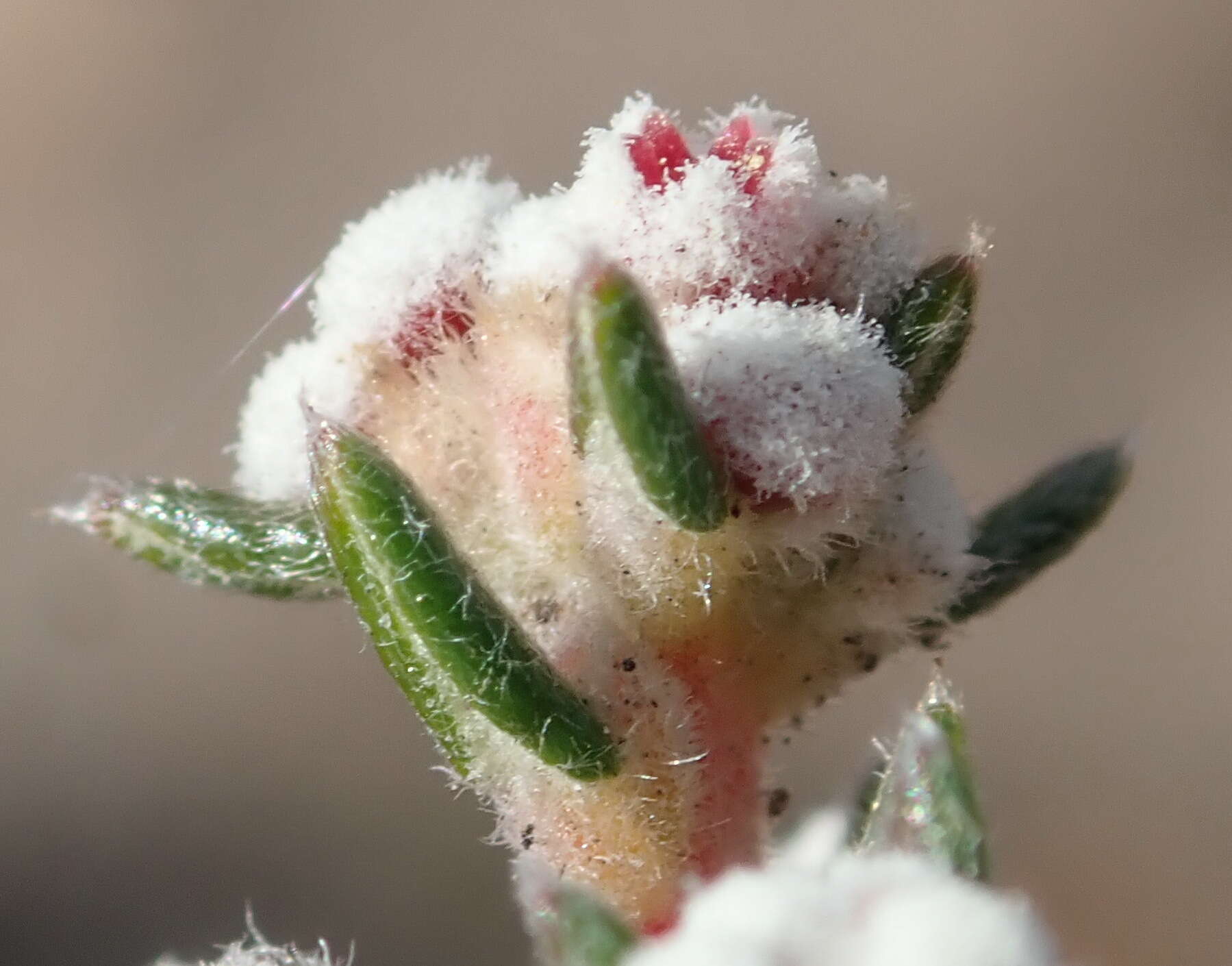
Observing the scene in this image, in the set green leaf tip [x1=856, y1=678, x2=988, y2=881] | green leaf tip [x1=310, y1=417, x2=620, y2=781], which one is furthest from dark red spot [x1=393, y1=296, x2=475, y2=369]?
green leaf tip [x1=856, y1=678, x2=988, y2=881]

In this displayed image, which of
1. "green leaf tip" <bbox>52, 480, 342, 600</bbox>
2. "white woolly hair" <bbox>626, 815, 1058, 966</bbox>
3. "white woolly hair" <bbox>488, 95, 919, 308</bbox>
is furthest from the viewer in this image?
"green leaf tip" <bbox>52, 480, 342, 600</bbox>

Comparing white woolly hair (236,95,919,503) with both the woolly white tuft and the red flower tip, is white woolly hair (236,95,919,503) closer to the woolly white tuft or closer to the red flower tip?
the red flower tip

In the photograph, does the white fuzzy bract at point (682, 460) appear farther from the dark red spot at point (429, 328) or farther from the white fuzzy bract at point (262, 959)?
the white fuzzy bract at point (262, 959)

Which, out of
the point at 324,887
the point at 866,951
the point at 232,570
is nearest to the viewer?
the point at 866,951

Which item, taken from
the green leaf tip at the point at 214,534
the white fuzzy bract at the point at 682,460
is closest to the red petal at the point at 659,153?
the white fuzzy bract at the point at 682,460

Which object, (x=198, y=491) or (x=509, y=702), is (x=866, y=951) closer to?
(x=509, y=702)

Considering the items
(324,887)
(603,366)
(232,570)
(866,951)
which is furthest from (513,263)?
(324,887)
